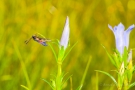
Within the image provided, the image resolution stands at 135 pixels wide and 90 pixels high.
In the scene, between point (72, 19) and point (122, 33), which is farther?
point (72, 19)

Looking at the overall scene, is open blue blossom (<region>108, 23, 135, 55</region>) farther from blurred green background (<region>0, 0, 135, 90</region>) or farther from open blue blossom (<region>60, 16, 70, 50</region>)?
blurred green background (<region>0, 0, 135, 90</region>)

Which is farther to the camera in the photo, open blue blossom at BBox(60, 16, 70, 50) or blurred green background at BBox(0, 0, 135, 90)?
blurred green background at BBox(0, 0, 135, 90)

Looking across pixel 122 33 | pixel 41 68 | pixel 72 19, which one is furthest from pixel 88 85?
pixel 122 33

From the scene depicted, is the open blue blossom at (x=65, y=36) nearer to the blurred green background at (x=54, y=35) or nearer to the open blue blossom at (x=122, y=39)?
the open blue blossom at (x=122, y=39)

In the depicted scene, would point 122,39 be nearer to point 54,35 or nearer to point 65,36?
point 65,36

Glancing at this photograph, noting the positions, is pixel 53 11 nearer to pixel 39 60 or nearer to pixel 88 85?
pixel 39 60

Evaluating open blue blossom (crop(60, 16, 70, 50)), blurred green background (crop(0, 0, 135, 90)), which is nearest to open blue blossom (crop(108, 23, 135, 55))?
open blue blossom (crop(60, 16, 70, 50))

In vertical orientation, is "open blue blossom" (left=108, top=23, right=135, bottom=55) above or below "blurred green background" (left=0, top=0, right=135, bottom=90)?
below

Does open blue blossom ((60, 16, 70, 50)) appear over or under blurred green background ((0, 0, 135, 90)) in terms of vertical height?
under
